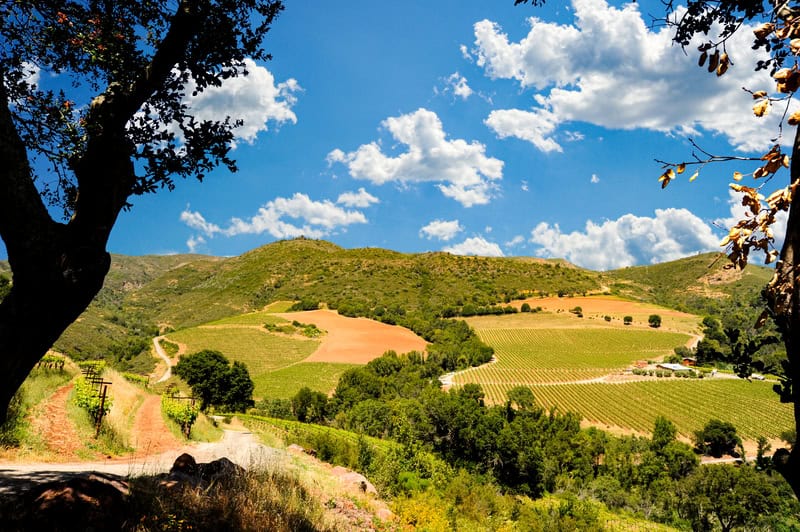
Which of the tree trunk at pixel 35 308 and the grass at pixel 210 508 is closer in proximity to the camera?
the tree trunk at pixel 35 308

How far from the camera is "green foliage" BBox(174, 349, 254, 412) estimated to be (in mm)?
57344

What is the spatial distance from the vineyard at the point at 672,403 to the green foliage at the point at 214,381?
4416 centimetres

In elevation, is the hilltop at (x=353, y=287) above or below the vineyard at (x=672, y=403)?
above

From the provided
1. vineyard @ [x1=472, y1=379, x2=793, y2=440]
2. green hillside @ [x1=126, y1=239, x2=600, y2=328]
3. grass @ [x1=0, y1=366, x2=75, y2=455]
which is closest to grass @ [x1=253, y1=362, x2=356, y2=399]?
vineyard @ [x1=472, y1=379, x2=793, y2=440]

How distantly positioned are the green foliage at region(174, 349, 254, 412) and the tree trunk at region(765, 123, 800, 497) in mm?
62844

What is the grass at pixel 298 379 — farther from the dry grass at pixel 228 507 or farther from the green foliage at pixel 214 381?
the dry grass at pixel 228 507

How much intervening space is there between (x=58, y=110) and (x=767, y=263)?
24.6 feet

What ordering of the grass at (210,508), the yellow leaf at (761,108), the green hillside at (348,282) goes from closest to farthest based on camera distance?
the yellow leaf at (761,108)
the grass at (210,508)
the green hillside at (348,282)

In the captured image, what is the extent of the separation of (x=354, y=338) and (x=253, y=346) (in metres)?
22.2

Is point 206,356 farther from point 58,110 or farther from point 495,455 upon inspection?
point 58,110

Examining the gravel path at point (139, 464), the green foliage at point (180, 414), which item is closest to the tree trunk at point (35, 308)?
the gravel path at point (139, 464)

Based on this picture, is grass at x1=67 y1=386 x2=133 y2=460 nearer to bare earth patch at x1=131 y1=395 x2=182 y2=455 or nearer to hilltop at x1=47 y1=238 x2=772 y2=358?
bare earth patch at x1=131 y1=395 x2=182 y2=455

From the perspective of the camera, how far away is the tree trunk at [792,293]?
217 cm

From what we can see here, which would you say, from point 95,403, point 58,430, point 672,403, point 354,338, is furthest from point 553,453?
point 58,430
